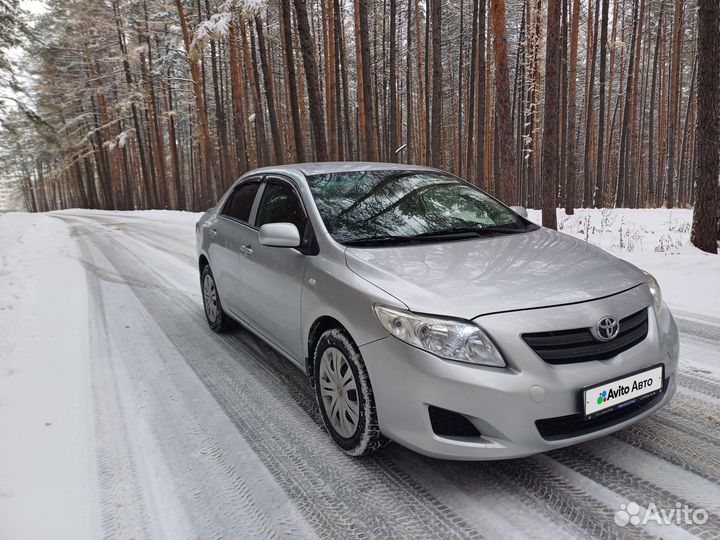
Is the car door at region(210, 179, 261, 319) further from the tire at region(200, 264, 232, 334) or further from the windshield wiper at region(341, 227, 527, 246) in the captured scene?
the windshield wiper at region(341, 227, 527, 246)

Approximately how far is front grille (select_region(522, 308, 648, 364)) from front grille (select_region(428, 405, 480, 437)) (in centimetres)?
46

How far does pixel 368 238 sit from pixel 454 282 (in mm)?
799

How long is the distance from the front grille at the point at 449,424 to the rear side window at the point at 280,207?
→ 5.39ft

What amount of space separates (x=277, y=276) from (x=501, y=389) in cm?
190

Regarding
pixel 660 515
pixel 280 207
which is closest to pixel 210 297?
pixel 280 207

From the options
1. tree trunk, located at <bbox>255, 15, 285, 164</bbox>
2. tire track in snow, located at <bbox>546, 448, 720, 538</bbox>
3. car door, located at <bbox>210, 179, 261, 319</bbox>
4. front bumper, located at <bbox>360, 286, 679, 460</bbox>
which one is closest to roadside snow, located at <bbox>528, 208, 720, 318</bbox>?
tire track in snow, located at <bbox>546, 448, 720, 538</bbox>

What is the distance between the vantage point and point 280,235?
318 cm

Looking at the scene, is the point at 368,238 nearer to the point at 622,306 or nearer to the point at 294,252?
the point at 294,252

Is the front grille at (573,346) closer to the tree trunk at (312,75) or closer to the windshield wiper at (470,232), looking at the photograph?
the windshield wiper at (470,232)

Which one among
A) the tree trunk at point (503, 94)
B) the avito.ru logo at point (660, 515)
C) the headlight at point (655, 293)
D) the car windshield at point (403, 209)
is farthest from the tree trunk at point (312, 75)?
the avito.ru logo at point (660, 515)

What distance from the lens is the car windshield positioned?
3234 millimetres

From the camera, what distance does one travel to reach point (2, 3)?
18.6 meters

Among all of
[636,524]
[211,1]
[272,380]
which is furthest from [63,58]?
[636,524]

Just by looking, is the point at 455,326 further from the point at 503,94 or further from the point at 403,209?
the point at 503,94
